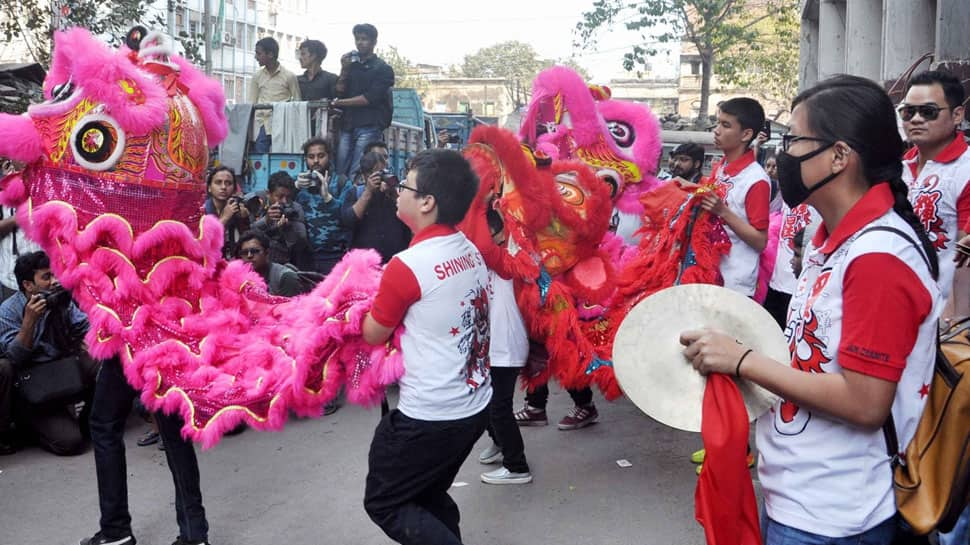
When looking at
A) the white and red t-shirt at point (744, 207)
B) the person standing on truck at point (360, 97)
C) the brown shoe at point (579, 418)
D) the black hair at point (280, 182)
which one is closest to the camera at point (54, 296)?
the black hair at point (280, 182)

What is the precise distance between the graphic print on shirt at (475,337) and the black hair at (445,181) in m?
0.28

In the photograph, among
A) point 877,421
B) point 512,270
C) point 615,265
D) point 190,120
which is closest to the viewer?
point 877,421

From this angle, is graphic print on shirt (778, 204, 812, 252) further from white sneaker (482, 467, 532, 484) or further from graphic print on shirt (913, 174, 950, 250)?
white sneaker (482, 467, 532, 484)

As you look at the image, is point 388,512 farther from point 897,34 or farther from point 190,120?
point 897,34

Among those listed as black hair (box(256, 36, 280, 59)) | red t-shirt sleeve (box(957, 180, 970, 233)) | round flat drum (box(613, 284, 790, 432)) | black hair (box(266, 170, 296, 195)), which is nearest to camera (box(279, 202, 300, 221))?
black hair (box(266, 170, 296, 195))

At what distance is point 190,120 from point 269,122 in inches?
209

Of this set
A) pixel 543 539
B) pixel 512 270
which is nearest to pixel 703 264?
pixel 512 270

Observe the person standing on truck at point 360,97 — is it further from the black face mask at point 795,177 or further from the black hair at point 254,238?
the black face mask at point 795,177

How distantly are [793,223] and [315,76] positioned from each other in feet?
19.1

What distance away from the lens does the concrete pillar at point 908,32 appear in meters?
7.91

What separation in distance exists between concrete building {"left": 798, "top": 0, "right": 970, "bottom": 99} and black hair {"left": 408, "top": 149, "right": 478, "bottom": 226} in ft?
4.66

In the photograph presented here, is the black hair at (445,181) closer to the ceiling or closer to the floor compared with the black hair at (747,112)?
closer to the floor

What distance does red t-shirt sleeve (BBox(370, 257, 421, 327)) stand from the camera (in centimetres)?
285

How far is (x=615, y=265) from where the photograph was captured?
4883 millimetres
